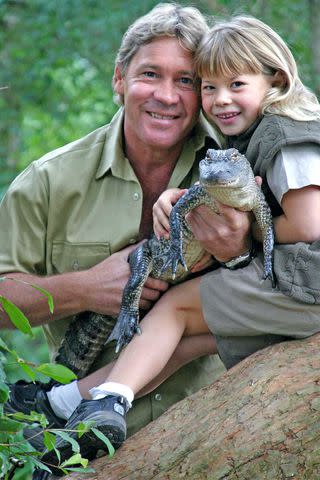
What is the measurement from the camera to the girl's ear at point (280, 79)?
13.0ft

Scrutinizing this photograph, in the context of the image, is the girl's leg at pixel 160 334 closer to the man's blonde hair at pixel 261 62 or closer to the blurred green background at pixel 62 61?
the man's blonde hair at pixel 261 62

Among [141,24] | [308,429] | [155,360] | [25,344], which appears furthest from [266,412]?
[25,344]

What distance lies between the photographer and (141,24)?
4445 mm

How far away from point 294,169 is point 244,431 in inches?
39.0

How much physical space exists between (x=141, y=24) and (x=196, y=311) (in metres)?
1.40

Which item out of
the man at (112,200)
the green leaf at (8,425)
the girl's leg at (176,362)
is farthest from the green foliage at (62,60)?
the green leaf at (8,425)

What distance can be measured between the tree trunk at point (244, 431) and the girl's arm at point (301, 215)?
404 mm

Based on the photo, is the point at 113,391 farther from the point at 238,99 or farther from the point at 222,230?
the point at 238,99

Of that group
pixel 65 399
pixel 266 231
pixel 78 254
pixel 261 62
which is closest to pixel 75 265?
pixel 78 254

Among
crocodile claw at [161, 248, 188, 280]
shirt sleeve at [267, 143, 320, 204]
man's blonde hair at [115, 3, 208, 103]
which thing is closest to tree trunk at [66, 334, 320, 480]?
crocodile claw at [161, 248, 188, 280]

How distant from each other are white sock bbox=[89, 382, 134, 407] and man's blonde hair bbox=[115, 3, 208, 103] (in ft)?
5.09

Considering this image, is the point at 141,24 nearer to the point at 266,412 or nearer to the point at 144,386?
the point at 144,386

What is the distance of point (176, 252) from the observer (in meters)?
3.94

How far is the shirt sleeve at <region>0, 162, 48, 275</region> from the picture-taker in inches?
174
